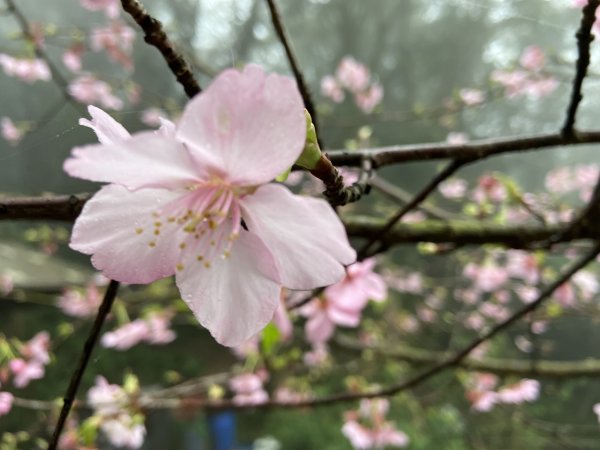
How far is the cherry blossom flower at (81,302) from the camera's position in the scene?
5.78 ft

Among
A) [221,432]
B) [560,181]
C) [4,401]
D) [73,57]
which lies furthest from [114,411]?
[560,181]

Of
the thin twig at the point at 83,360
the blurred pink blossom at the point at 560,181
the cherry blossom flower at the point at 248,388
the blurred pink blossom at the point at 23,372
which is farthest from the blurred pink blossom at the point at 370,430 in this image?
the blurred pink blossom at the point at 560,181

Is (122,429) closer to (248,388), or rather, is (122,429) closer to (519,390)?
(248,388)

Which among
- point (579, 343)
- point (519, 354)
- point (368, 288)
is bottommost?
point (519, 354)

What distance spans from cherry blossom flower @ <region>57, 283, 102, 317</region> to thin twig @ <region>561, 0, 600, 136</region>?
163 cm

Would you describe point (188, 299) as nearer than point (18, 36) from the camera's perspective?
Yes

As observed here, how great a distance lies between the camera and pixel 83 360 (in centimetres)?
30

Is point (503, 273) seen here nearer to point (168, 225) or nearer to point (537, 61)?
point (537, 61)

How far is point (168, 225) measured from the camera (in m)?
0.26

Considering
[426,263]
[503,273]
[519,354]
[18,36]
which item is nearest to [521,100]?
[503,273]

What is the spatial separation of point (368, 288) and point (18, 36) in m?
0.85

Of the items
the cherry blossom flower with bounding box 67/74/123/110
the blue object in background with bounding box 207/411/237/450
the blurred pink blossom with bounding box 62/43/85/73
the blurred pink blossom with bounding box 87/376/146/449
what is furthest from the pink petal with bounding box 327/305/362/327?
the blue object in background with bounding box 207/411/237/450

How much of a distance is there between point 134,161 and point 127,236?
2.5 inches

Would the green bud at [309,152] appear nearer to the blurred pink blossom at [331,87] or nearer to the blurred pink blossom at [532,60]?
the blurred pink blossom at [532,60]
